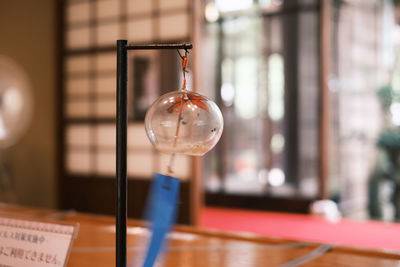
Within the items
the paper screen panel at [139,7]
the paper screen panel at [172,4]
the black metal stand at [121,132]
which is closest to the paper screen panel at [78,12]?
the paper screen panel at [139,7]

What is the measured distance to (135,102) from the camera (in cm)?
394

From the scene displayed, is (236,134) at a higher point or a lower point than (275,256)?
higher

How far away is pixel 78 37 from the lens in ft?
14.4

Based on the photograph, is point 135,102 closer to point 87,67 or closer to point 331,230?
point 87,67

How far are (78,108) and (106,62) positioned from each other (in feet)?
1.91

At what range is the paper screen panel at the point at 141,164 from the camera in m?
3.91

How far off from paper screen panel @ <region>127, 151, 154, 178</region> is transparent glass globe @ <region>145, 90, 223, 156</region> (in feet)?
10.4

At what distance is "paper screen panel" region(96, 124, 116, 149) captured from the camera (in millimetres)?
4145

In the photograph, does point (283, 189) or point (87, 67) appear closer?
point (87, 67)

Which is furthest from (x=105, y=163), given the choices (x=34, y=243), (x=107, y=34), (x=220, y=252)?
(x=34, y=243)

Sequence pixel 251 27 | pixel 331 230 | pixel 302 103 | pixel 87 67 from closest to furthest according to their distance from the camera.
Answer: pixel 331 230 < pixel 87 67 < pixel 302 103 < pixel 251 27

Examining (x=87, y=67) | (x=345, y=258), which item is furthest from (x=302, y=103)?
(x=345, y=258)

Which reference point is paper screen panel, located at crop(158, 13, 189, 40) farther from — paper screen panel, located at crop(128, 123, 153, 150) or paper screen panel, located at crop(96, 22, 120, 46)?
paper screen panel, located at crop(128, 123, 153, 150)

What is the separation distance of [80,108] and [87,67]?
0.41 metres
